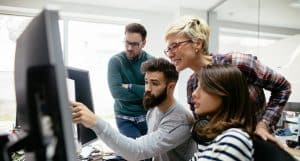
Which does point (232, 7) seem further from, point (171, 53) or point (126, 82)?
point (171, 53)

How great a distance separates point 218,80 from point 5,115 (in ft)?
10.3

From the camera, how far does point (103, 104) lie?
4262 millimetres

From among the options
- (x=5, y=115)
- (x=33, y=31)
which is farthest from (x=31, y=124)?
(x=5, y=115)

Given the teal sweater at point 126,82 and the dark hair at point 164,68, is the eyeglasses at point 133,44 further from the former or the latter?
the dark hair at point 164,68

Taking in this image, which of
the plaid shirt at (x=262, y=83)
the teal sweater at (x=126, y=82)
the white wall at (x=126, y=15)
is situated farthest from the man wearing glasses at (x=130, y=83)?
the white wall at (x=126, y=15)

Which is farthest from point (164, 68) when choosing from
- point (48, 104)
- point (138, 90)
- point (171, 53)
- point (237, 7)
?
point (237, 7)

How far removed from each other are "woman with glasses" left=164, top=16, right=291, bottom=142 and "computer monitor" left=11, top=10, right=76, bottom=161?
994 mm

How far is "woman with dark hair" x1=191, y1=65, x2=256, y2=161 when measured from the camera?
3.14 feet

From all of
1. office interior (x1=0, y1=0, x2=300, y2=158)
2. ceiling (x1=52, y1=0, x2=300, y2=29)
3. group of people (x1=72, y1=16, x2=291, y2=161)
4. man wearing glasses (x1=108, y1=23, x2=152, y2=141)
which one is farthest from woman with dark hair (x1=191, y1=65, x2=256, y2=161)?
office interior (x1=0, y1=0, x2=300, y2=158)

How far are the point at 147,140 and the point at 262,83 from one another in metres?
0.63

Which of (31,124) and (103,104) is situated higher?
(31,124)

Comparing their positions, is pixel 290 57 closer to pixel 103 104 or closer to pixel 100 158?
pixel 100 158

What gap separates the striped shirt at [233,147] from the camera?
88cm

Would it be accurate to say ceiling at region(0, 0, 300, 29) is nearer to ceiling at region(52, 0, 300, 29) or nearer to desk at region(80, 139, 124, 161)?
ceiling at region(52, 0, 300, 29)
